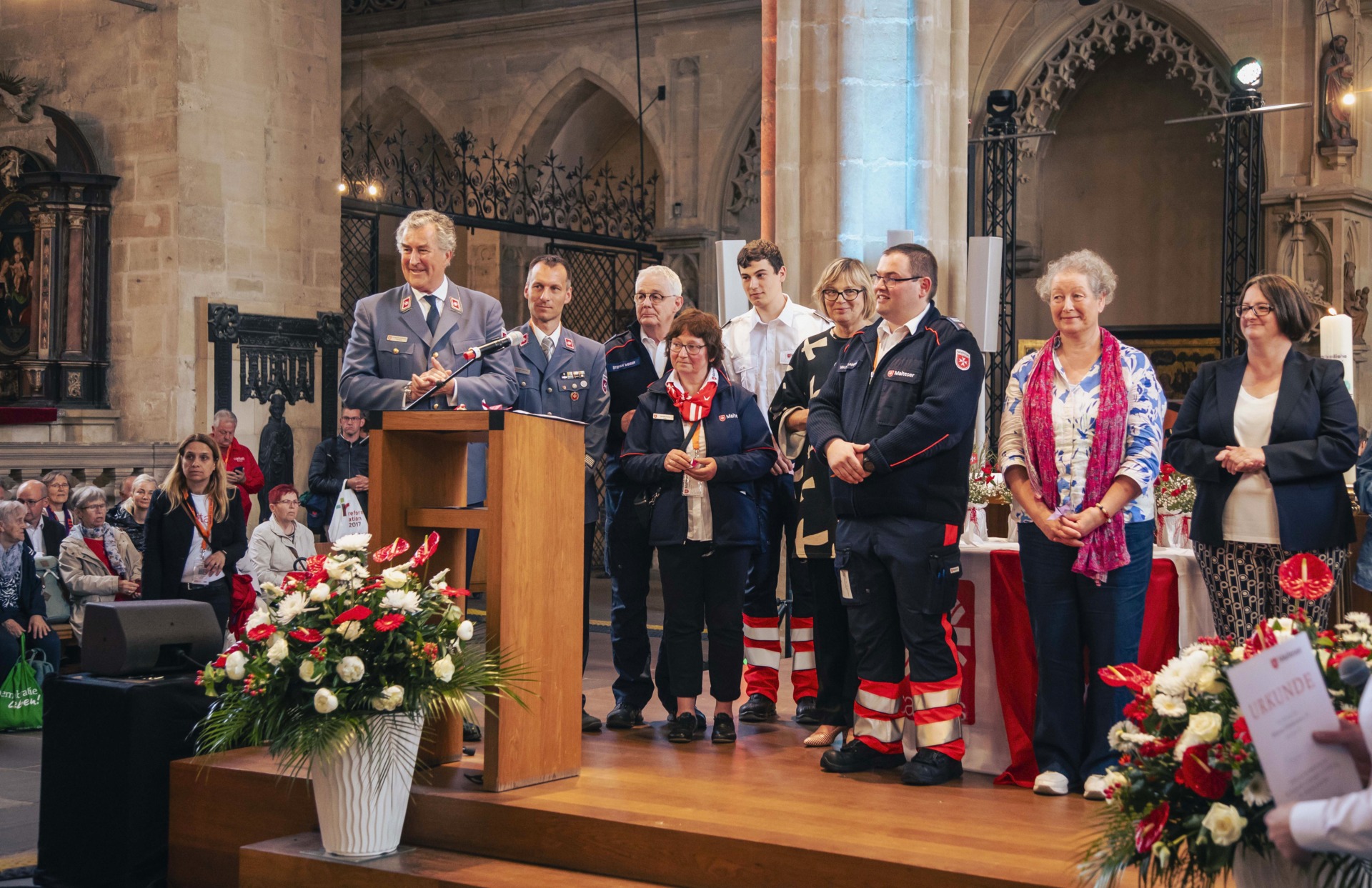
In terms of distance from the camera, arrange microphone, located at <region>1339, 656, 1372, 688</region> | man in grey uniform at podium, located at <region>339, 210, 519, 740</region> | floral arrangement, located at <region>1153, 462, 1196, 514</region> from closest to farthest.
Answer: microphone, located at <region>1339, 656, 1372, 688</region> → man in grey uniform at podium, located at <region>339, 210, 519, 740</region> → floral arrangement, located at <region>1153, 462, 1196, 514</region>

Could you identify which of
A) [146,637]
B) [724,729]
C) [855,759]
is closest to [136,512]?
[146,637]

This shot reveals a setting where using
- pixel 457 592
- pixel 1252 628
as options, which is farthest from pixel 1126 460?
pixel 457 592

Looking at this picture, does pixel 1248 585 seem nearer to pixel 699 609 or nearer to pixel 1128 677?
pixel 1128 677

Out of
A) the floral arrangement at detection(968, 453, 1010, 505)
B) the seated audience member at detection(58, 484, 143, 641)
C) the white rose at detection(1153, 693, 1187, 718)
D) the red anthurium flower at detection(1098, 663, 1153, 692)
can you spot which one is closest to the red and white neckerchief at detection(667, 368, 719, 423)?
the floral arrangement at detection(968, 453, 1010, 505)

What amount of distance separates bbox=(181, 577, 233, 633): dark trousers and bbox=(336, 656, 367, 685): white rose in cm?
302

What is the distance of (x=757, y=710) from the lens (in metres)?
4.61

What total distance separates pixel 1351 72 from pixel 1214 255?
224 cm

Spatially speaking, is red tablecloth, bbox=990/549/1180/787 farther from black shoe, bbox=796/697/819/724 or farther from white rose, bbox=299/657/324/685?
white rose, bbox=299/657/324/685

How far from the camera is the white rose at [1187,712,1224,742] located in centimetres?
231

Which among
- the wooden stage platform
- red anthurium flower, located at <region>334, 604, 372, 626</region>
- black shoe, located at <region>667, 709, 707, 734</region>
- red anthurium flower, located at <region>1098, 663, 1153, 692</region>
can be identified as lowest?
the wooden stage platform

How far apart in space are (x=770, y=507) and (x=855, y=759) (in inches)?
38.2

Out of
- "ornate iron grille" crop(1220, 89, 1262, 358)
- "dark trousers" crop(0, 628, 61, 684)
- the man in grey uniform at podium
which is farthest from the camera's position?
"ornate iron grille" crop(1220, 89, 1262, 358)

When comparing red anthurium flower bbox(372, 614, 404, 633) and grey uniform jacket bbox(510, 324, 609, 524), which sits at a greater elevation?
grey uniform jacket bbox(510, 324, 609, 524)

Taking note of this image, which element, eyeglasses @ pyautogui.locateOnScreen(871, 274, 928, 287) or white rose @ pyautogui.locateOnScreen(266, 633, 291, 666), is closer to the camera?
white rose @ pyautogui.locateOnScreen(266, 633, 291, 666)
